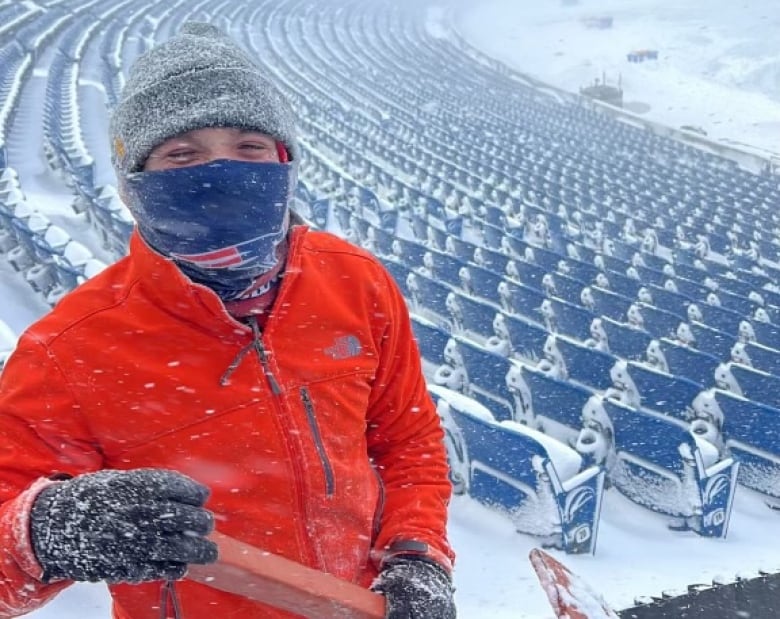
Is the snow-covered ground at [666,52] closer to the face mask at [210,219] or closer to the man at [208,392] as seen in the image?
the man at [208,392]

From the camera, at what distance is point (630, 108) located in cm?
3253

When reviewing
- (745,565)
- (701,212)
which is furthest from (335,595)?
(701,212)

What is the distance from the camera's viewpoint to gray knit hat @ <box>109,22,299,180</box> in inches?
62.7

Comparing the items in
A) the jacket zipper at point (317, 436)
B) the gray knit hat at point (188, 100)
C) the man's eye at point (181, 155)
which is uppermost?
the gray knit hat at point (188, 100)

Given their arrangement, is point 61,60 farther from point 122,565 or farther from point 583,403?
point 122,565

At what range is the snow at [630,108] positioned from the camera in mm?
3670

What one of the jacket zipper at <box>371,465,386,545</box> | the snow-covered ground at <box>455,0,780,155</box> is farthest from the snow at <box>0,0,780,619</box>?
the jacket zipper at <box>371,465,386,545</box>

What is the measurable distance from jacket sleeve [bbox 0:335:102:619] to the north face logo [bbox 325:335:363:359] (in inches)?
19.7

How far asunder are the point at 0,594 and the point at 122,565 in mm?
200

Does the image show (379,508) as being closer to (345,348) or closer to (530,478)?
(345,348)

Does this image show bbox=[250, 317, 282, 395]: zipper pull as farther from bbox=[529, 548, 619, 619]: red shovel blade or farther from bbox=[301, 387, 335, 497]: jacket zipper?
bbox=[529, 548, 619, 619]: red shovel blade

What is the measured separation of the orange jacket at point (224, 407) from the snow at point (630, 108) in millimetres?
1659

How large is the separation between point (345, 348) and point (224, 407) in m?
0.29

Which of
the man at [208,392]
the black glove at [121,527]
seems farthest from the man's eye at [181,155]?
the black glove at [121,527]
